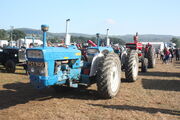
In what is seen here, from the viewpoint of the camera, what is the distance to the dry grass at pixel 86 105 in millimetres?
4353

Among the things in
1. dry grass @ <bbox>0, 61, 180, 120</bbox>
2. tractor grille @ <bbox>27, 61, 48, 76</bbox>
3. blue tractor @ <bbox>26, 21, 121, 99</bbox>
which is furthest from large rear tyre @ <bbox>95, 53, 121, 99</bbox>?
tractor grille @ <bbox>27, 61, 48, 76</bbox>

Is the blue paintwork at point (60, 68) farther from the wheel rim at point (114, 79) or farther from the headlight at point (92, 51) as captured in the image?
the wheel rim at point (114, 79)

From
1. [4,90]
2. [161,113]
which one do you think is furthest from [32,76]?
[161,113]

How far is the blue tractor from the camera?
447 centimetres

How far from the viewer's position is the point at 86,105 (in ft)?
16.6

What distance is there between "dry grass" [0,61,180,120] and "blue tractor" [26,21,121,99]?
0.44 meters

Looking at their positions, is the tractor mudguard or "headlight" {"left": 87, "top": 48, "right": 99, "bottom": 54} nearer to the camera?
the tractor mudguard

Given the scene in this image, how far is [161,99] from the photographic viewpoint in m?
5.86

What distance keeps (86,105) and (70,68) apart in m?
1.01

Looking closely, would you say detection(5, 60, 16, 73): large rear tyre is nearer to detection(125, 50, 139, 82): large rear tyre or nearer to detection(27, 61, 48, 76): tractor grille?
detection(125, 50, 139, 82): large rear tyre

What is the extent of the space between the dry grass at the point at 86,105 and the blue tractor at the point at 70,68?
0.44 metres

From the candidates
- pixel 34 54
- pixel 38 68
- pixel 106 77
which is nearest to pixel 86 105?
pixel 106 77

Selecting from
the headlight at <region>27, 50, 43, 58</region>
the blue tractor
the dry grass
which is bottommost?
the dry grass

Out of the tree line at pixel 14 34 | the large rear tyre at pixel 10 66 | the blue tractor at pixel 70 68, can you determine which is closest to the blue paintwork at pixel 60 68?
the blue tractor at pixel 70 68
